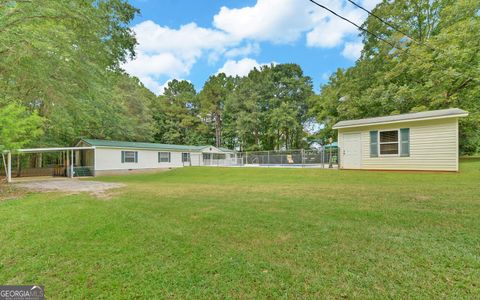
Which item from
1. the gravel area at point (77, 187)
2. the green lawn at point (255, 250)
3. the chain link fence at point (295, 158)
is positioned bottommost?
the gravel area at point (77, 187)

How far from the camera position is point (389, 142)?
33.6 ft

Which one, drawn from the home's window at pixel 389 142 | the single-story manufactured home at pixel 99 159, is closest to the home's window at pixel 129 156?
the single-story manufactured home at pixel 99 159

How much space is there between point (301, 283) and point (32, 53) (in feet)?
28.1

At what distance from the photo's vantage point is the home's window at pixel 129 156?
18.3 meters

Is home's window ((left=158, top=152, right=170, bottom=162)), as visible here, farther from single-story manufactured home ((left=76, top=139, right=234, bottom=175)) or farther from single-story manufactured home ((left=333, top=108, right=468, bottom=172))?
single-story manufactured home ((left=333, top=108, right=468, bottom=172))

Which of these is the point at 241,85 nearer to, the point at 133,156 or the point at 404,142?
the point at 133,156

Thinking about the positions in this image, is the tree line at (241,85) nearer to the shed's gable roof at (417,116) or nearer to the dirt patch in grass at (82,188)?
the dirt patch in grass at (82,188)

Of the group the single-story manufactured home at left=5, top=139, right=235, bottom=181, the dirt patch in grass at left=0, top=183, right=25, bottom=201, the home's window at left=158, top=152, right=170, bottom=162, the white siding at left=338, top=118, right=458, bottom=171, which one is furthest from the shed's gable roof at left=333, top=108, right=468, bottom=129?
the home's window at left=158, top=152, right=170, bottom=162

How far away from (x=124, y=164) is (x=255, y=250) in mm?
18118

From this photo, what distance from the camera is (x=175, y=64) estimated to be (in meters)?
19.7

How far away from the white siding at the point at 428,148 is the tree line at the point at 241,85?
3.00 metres

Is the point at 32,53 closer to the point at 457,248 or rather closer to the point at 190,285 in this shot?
the point at 190,285

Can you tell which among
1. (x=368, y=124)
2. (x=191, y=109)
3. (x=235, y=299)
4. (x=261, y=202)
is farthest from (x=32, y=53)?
(x=191, y=109)

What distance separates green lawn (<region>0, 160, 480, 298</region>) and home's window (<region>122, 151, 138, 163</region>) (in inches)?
557
